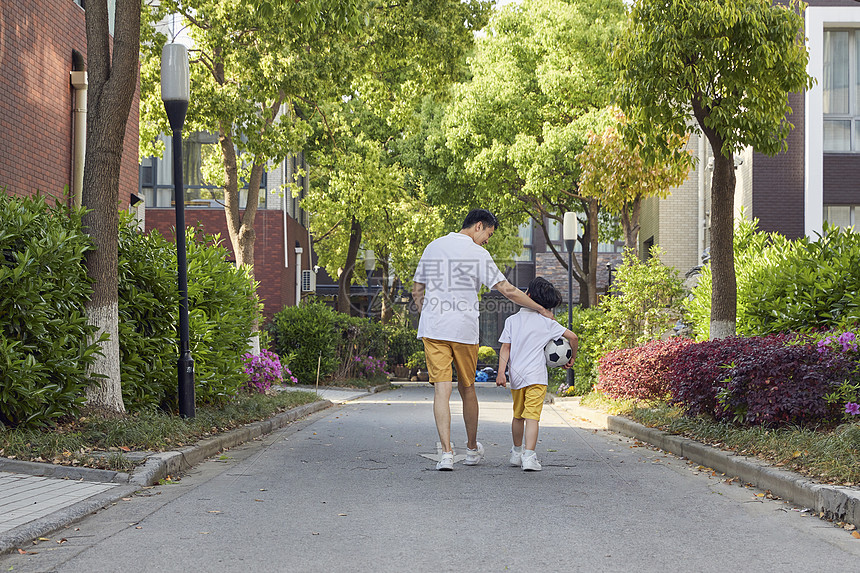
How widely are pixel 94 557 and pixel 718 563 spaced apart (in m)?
3.20

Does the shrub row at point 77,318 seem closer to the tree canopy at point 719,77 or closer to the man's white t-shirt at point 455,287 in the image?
the man's white t-shirt at point 455,287

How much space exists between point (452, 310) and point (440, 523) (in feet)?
7.93

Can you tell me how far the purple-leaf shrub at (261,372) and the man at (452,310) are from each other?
746 centimetres

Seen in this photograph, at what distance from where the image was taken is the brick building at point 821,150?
2142cm

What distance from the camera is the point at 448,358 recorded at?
26.3 ft

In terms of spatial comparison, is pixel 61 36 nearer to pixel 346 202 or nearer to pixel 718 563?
pixel 346 202

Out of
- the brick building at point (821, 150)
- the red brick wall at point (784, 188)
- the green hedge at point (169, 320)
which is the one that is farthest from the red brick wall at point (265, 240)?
the green hedge at point (169, 320)

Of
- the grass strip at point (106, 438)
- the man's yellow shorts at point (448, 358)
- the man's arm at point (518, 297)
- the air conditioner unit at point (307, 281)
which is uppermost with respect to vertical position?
the air conditioner unit at point (307, 281)

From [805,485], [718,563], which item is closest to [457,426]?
[805,485]

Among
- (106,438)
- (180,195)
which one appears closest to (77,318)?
(106,438)

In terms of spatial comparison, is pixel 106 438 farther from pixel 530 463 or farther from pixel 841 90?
pixel 841 90

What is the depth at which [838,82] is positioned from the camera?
21750 millimetres

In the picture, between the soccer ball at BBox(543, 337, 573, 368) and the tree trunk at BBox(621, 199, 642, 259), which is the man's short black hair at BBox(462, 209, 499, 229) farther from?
the tree trunk at BBox(621, 199, 642, 259)

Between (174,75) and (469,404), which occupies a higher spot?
(174,75)
